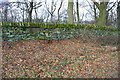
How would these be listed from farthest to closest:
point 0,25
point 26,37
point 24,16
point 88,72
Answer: point 24,16
point 26,37
point 0,25
point 88,72

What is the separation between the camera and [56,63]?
449 cm

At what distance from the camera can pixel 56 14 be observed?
2075cm

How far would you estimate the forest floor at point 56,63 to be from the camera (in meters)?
3.81

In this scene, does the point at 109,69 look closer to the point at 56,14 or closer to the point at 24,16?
the point at 24,16

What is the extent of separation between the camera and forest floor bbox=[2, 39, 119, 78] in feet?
12.5

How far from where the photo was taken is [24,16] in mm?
16969

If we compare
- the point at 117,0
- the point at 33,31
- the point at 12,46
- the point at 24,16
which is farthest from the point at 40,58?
the point at 24,16

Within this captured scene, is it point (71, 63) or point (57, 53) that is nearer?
point (71, 63)

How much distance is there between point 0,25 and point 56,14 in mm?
15017

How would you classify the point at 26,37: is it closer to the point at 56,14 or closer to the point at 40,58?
the point at 40,58

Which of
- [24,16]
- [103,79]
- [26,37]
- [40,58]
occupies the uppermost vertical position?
[24,16]

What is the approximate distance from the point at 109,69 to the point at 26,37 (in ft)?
15.4

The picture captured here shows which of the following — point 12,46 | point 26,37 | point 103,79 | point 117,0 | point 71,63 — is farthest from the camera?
point 117,0

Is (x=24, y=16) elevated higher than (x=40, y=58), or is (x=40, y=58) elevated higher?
(x=24, y=16)
